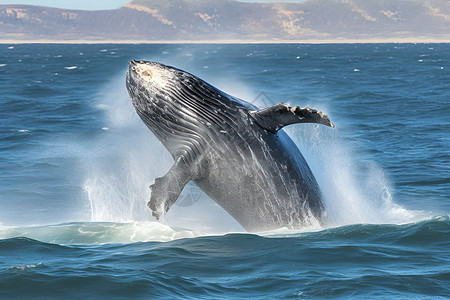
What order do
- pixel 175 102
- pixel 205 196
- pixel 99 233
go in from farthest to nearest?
pixel 205 196 < pixel 99 233 < pixel 175 102

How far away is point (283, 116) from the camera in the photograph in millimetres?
10703

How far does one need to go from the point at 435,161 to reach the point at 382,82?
32499mm

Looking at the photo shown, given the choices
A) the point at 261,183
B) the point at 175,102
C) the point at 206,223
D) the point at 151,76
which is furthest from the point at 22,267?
the point at 206,223

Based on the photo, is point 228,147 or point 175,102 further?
point 175,102

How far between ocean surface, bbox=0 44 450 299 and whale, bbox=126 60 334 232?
47 centimetres

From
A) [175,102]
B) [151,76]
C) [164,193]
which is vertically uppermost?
[151,76]

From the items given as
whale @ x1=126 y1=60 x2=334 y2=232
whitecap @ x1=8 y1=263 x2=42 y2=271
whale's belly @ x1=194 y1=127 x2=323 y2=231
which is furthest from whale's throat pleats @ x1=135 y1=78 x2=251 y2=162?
whitecap @ x1=8 y1=263 x2=42 y2=271

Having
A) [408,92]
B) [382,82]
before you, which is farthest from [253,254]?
[382,82]

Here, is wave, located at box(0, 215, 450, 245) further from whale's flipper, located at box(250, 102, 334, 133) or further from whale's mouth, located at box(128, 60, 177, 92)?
whale's mouth, located at box(128, 60, 177, 92)

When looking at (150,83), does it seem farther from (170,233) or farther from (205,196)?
(205,196)

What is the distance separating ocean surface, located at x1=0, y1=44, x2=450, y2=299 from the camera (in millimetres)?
8891

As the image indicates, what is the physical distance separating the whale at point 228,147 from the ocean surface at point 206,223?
471mm

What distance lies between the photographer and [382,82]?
170ft

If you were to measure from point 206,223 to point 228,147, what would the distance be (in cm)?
422
